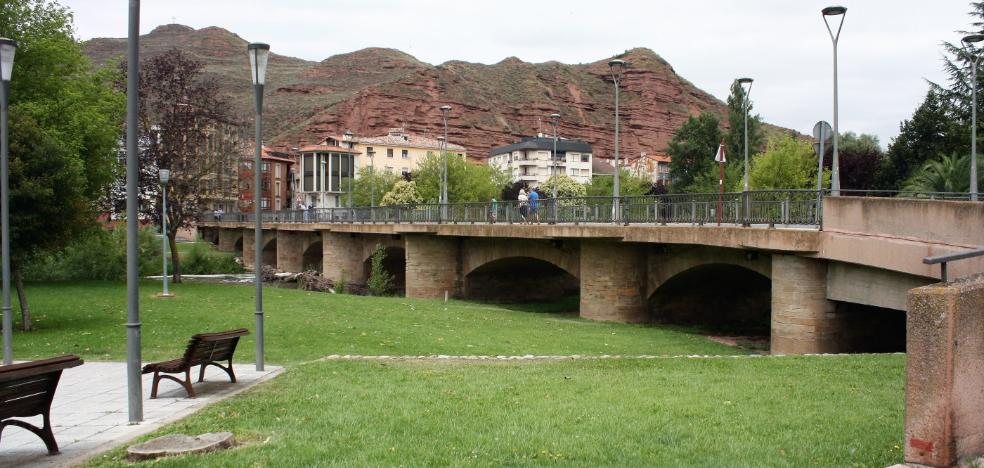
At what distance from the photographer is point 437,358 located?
13625mm

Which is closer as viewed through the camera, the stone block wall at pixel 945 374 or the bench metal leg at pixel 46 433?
the stone block wall at pixel 945 374

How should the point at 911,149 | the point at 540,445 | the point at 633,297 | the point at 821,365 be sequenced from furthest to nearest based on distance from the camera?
the point at 911,149 → the point at 633,297 → the point at 821,365 → the point at 540,445

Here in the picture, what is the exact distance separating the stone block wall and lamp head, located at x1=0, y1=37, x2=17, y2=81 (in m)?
13.7

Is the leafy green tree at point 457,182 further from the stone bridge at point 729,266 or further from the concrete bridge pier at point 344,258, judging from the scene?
the stone bridge at point 729,266

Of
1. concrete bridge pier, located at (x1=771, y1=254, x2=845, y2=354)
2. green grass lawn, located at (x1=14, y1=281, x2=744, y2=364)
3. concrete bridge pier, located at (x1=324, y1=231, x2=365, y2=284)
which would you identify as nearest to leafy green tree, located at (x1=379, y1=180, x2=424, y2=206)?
concrete bridge pier, located at (x1=324, y1=231, x2=365, y2=284)

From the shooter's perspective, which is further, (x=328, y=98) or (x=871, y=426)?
(x=328, y=98)

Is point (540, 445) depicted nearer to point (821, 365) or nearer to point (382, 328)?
point (821, 365)

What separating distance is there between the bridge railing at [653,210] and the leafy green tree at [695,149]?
52562mm

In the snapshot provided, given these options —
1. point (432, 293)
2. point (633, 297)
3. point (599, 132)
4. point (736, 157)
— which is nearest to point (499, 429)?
point (633, 297)

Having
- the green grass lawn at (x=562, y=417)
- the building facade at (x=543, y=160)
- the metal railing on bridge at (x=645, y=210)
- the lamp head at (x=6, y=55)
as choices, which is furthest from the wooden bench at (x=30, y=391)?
the building facade at (x=543, y=160)

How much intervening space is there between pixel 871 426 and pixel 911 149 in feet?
147

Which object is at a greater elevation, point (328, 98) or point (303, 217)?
point (328, 98)

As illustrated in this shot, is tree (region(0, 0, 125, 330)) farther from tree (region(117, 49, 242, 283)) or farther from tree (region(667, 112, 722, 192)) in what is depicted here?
tree (region(667, 112, 722, 192))

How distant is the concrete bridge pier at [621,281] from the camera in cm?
2452
